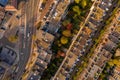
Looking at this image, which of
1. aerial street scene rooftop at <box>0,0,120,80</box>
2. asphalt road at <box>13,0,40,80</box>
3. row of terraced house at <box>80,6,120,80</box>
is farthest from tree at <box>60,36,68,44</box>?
row of terraced house at <box>80,6,120,80</box>

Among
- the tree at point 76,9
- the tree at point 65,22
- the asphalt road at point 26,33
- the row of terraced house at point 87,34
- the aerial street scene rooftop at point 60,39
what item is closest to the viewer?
the aerial street scene rooftop at point 60,39

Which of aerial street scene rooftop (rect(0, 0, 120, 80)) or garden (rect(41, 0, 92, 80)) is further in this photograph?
garden (rect(41, 0, 92, 80))

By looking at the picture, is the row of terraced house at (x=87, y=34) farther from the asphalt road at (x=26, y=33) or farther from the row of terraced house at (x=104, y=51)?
the asphalt road at (x=26, y=33)

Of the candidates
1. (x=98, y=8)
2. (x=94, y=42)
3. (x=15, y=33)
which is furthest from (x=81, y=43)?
(x=15, y=33)

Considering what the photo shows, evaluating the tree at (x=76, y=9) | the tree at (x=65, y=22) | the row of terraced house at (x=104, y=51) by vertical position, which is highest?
the tree at (x=76, y=9)

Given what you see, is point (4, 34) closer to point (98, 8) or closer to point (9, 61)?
point (9, 61)

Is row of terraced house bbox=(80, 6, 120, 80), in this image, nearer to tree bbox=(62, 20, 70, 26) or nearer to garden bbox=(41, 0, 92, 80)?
garden bbox=(41, 0, 92, 80)

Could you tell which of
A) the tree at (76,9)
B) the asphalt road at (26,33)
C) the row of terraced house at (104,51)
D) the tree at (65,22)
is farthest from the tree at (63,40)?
the row of terraced house at (104,51)

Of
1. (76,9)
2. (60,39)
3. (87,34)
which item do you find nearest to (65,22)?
(76,9)
